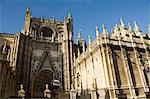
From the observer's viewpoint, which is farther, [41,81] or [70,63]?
[70,63]

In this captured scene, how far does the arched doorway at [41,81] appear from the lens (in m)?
26.9

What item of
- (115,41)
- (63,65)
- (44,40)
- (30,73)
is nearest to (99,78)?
(115,41)

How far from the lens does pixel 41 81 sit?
91.6 ft

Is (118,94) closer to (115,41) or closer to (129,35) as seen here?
(115,41)

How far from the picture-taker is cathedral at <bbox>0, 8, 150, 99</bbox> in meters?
19.5

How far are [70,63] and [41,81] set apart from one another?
599 centimetres

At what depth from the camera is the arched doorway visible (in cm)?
2693

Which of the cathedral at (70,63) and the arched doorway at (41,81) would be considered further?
the arched doorway at (41,81)

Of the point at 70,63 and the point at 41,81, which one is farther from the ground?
the point at 70,63

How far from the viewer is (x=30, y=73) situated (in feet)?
87.6

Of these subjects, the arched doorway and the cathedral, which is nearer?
the cathedral

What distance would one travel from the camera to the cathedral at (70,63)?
1947 cm

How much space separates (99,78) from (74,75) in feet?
24.7

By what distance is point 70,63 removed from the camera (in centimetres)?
2894
